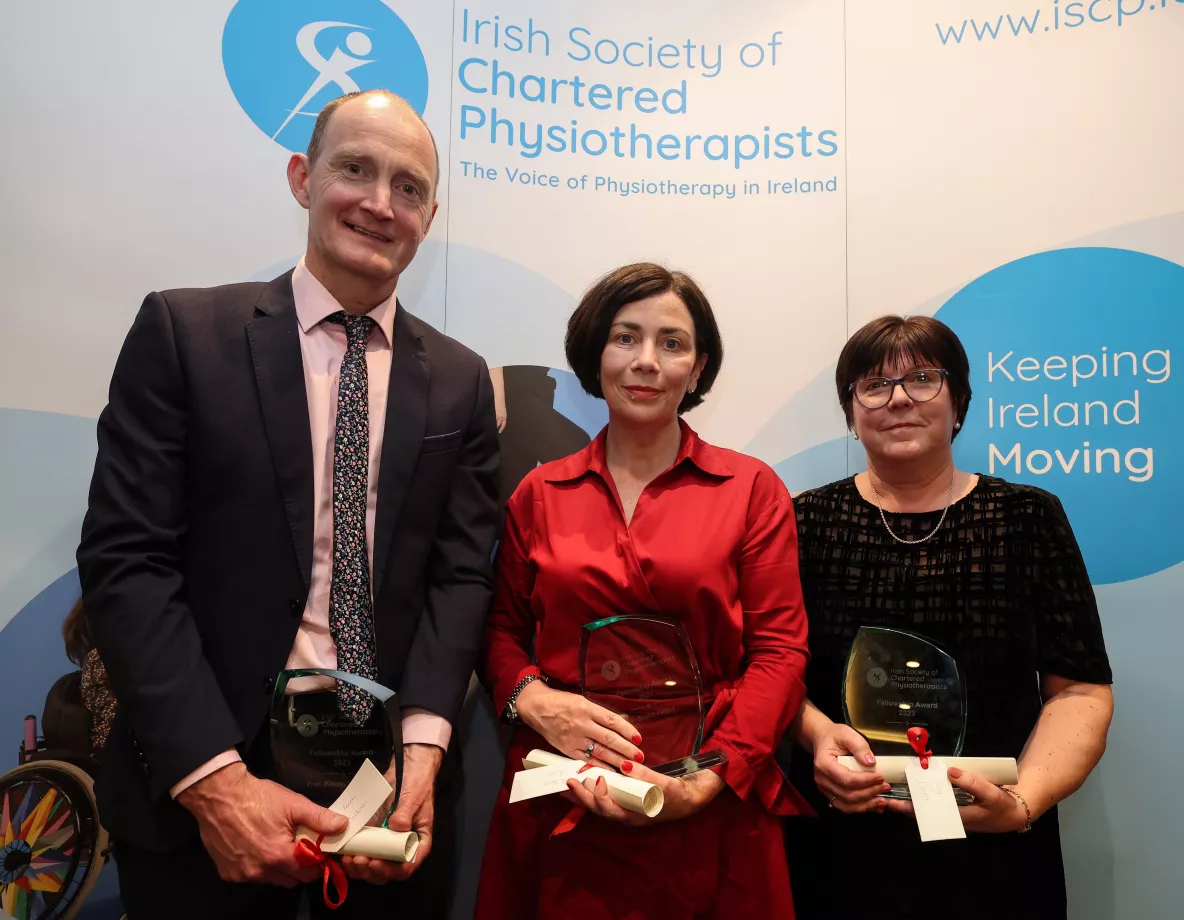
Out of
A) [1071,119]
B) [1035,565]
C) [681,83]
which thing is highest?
[681,83]

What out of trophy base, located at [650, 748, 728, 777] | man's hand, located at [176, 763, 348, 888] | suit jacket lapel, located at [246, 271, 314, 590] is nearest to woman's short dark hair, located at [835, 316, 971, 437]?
trophy base, located at [650, 748, 728, 777]

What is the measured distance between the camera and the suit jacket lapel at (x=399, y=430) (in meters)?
1.86

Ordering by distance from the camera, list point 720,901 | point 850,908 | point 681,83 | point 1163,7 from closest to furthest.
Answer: point 720,901 < point 850,908 < point 1163,7 < point 681,83

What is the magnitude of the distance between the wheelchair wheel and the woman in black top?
198 cm

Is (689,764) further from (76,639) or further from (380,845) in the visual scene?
(76,639)

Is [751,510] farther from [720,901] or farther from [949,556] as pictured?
[720,901]

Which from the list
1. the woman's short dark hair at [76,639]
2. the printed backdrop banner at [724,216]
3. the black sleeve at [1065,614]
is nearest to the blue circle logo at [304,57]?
the printed backdrop banner at [724,216]

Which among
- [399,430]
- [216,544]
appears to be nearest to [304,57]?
[399,430]

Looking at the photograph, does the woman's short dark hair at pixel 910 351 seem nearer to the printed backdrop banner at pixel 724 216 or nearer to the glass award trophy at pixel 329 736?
the printed backdrop banner at pixel 724 216

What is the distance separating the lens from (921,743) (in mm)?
1773

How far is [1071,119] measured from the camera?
269 centimetres

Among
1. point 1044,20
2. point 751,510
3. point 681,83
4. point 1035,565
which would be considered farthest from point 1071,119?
point 751,510

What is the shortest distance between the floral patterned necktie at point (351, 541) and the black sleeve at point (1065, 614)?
1.67 m

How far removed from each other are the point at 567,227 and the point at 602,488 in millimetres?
1044
